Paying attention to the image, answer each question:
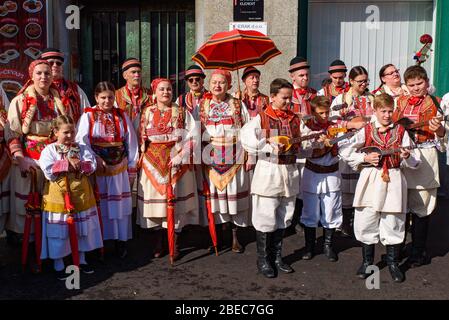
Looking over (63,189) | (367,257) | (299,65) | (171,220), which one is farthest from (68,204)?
(299,65)

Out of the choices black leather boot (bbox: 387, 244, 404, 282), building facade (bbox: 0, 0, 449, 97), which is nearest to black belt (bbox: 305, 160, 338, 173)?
black leather boot (bbox: 387, 244, 404, 282)

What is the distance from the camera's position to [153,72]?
27.5 ft

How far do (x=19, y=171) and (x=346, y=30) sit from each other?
5477mm

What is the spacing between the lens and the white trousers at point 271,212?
14.9 feet

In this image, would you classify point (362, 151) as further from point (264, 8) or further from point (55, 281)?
point (264, 8)

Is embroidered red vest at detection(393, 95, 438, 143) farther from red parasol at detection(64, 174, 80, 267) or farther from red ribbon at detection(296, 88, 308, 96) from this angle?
red parasol at detection(64, 174, 80, 267)

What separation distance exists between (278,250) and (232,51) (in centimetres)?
210

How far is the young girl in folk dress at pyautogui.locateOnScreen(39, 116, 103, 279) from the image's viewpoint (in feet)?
14.7

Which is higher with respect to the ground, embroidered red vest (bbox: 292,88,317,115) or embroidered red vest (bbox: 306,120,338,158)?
embroidered red vest (bbox: 292,88,317,115)
